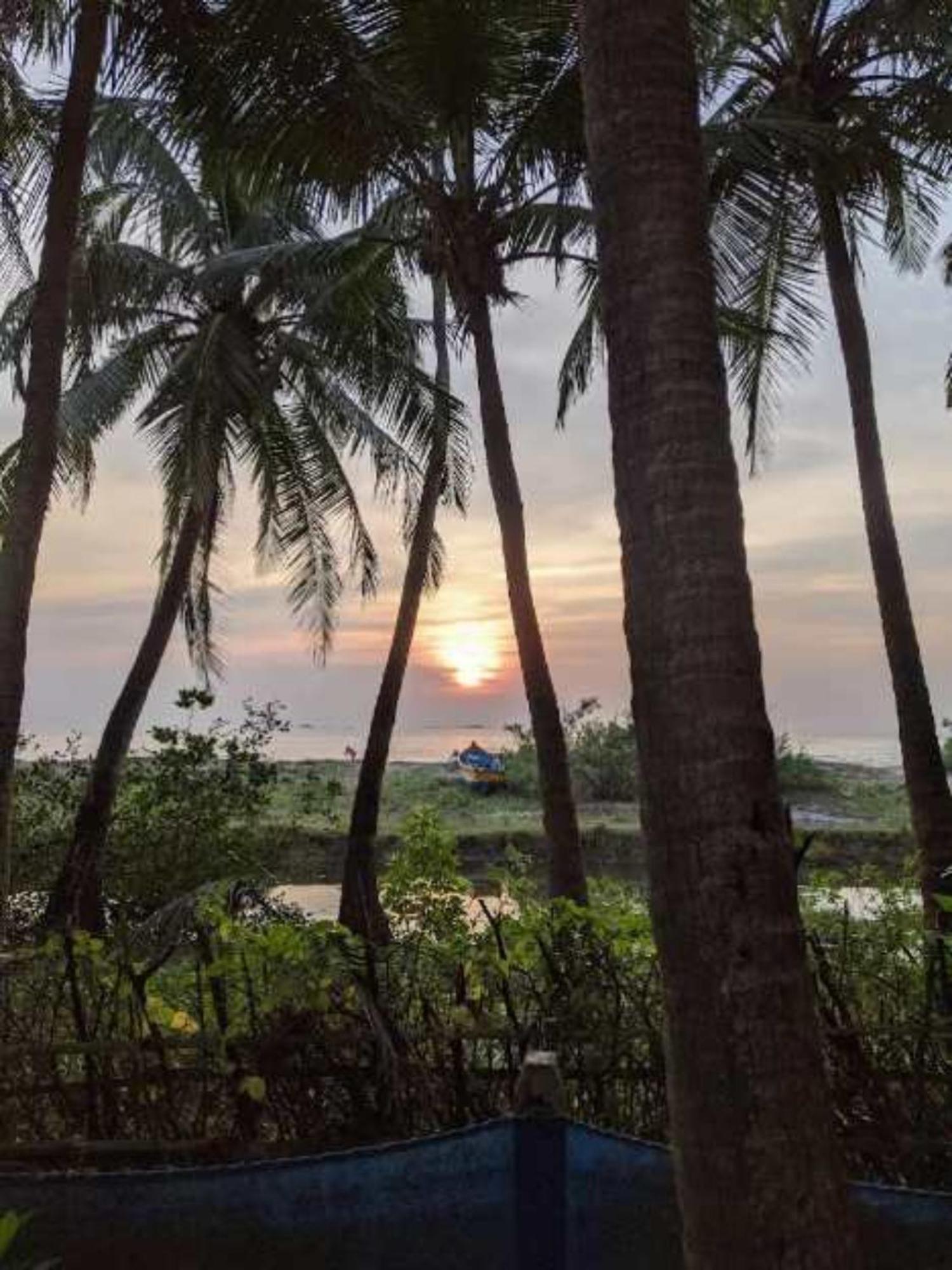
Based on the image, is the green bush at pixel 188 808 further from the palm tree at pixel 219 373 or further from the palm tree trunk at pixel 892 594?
the palm tree trunk at pixel 892 594

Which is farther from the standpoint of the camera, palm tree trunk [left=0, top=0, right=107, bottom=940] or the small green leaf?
palm tree trunk [left=0, top=0, right=107, bottom=940]

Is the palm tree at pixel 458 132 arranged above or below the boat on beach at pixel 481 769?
above

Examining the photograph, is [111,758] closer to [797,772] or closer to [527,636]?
[527,636]

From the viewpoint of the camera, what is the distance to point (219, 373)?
43.0 ft

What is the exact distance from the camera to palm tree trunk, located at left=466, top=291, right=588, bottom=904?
9.20 m

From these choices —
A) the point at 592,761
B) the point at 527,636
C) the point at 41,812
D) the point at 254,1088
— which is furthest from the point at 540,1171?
the point at 592,761

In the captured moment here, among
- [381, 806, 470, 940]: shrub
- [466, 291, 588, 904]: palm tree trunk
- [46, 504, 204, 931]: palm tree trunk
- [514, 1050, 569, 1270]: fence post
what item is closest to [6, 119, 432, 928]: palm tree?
[46, 504, 204, 931]: palm tree trunk

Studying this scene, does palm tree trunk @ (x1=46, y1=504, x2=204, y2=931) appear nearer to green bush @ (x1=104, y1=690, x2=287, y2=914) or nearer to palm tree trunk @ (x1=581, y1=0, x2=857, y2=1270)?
green bush @ (x1=104, y1=690, x2=287, y2=914)

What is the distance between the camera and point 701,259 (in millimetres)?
2369

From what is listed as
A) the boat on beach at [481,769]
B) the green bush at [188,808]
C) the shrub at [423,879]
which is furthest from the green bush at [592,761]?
the shrub at [423,879]

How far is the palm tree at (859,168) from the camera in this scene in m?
9.23

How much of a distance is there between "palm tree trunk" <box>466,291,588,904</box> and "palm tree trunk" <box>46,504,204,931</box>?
361 cm

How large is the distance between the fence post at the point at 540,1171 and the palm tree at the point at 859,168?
23.0ft

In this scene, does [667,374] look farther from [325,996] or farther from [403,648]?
[403,648]
